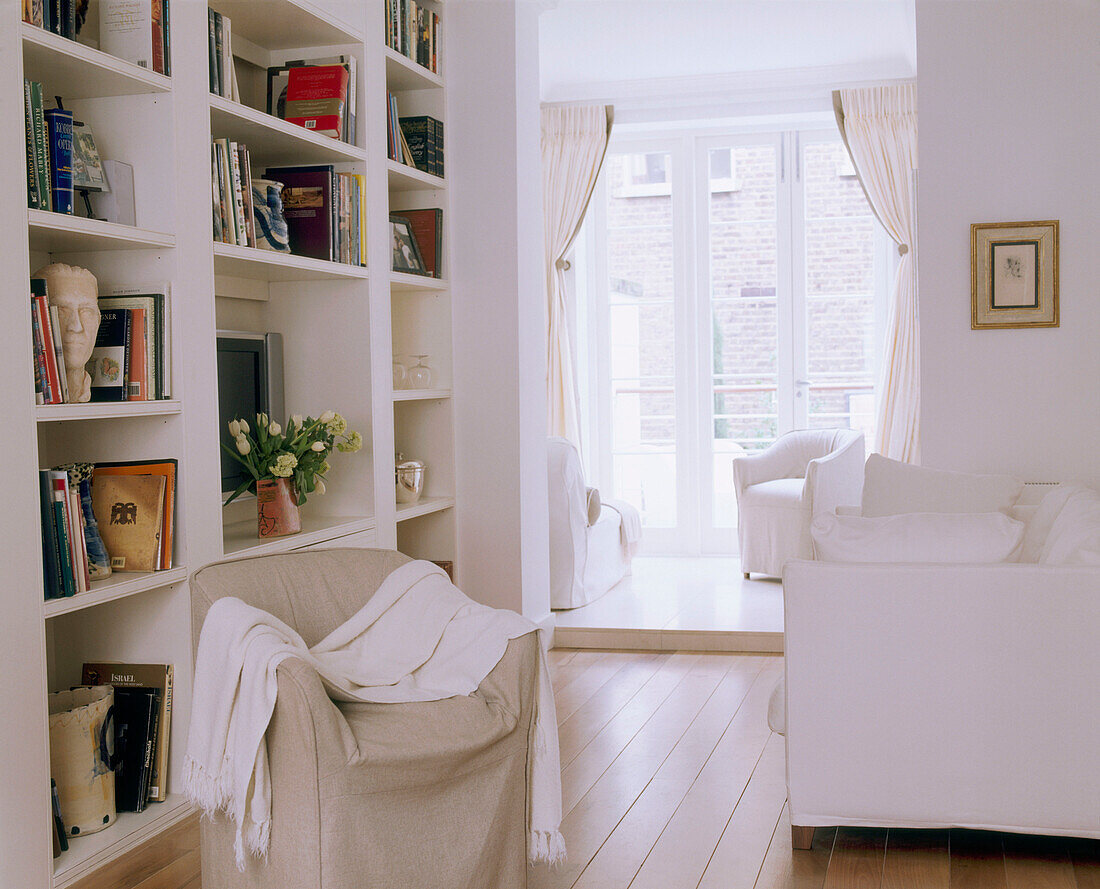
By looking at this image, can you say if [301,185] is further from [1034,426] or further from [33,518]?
[1034,426]

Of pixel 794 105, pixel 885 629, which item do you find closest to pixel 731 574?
pixel 794 105

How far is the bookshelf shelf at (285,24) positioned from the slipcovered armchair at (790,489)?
3.15 metres

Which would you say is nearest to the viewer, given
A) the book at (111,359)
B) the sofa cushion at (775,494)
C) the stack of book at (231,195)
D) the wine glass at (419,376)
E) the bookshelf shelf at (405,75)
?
the book at (111,359)

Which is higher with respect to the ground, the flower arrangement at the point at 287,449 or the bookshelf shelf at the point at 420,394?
the bookshelf shelf at the point at 420,394

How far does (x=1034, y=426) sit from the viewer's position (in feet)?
14.2

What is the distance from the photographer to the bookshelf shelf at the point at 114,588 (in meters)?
2.49

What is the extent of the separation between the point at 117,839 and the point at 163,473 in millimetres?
917

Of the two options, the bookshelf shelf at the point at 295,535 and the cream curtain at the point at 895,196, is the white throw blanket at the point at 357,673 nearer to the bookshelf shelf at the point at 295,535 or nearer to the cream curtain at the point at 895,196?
the bookshelf shelf at the point at 295,535

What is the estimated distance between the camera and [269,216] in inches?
138

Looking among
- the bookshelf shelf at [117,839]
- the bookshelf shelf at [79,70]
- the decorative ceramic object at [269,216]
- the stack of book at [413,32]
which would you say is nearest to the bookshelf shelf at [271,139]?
the decorative ceramic object at [269,216]

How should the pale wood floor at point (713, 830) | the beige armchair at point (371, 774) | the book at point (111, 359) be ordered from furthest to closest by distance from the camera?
the book at point (111, 359), the pale wood floor at point (713, 830), the beige armchair at point (371, 774)

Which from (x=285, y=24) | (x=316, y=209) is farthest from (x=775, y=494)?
(x=285, y=24)

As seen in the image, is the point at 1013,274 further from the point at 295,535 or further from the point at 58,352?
the point at 58,352

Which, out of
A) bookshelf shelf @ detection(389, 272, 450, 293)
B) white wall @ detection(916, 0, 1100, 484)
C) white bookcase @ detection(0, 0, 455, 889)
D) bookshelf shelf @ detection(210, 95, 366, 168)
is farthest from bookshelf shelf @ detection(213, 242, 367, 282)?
white wall @ detection(916, 0, 1100, 484)
